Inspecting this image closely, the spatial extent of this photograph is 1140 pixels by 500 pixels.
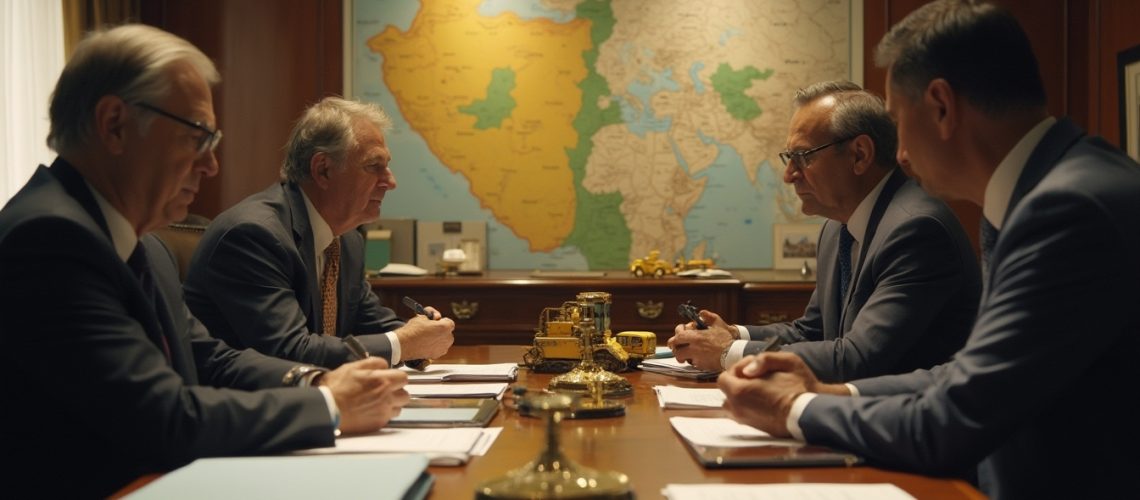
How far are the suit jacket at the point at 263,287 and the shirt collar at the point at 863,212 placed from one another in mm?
1388

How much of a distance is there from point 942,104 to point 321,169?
211cm

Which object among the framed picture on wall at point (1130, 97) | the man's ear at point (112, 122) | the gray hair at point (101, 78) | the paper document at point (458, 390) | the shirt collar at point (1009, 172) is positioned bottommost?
the paper document at point (458, 390)

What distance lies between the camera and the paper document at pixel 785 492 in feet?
4.23

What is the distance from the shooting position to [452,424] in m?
1.83

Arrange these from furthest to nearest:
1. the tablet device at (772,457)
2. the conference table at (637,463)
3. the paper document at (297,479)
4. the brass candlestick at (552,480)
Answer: the tablet device at (772,457)
the conference table at (637,463)
the paper document at (297,479)
the brass candlestick at (552,480)

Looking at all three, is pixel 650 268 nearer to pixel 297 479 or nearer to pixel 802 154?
pixel 802 154

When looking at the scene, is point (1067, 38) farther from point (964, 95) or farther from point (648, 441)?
point (648, 441)

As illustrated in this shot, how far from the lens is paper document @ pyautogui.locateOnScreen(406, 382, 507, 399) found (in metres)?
2.27

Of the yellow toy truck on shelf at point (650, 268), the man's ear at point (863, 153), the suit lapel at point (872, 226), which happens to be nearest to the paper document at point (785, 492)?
the suit lapel at point (872, 226)

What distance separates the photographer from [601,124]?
5.51 m

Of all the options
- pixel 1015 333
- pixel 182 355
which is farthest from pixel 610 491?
pixel 182 355

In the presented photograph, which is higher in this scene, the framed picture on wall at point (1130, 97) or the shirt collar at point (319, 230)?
the framed picture on wall at point (1130, 97)

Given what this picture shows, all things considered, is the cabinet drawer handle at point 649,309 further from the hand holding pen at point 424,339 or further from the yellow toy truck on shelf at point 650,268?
the hand holding pen at point 424,339

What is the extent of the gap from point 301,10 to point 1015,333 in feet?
15.2
